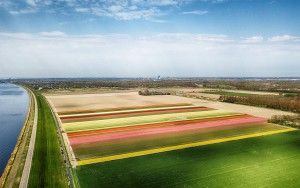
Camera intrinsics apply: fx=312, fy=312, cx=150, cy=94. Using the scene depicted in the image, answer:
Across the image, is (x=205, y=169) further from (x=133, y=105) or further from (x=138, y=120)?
(x=133, y=105)

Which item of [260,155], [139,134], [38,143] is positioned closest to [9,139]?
[38,143]

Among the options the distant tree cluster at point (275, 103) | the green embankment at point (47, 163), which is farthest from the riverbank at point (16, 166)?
the distant tree cluster at point (275, 103)

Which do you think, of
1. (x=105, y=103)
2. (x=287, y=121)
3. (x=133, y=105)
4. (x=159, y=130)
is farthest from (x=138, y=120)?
(x=105, y=103)

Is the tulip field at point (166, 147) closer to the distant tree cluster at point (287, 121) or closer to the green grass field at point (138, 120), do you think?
the green grass field at point (138, 120)

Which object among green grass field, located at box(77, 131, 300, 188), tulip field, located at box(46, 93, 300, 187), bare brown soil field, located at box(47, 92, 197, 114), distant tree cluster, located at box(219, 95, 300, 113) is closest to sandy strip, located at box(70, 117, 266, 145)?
tulip field, located at box(46, 93, 300, 187)

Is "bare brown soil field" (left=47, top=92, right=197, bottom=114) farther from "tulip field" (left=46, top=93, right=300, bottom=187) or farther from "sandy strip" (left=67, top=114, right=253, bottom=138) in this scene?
"sandy strip" (left=67, top=114, right=253, bottom=138)
